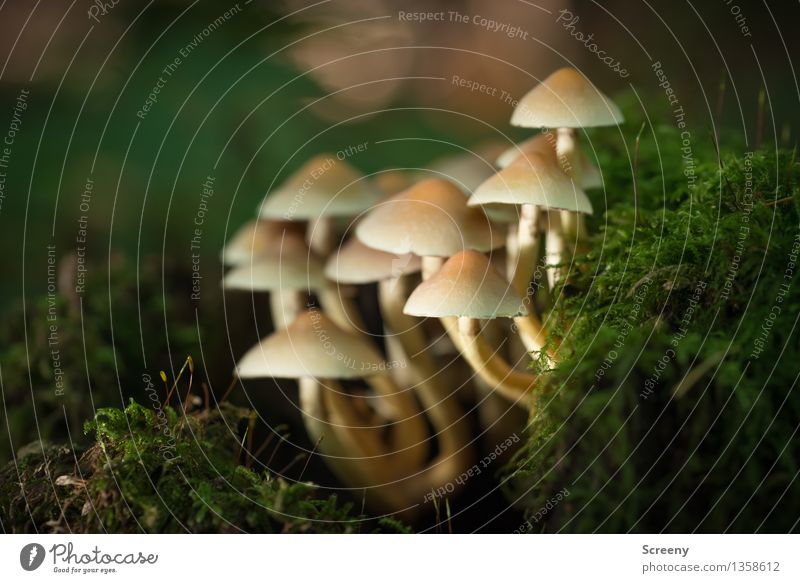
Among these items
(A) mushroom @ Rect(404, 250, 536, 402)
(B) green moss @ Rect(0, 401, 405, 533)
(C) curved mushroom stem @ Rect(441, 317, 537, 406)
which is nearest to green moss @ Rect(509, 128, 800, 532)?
(A) mushroom @ Rect(404, 250, 536, 402)

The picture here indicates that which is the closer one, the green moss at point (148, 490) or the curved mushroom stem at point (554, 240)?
the green moss at point (148, 490)

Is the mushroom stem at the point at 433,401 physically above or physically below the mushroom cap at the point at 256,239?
below

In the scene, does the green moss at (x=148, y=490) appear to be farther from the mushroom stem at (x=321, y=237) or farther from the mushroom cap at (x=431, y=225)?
the mushroom stem at (x=321, y=237)

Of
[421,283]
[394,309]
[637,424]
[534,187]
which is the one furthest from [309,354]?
[637,424]

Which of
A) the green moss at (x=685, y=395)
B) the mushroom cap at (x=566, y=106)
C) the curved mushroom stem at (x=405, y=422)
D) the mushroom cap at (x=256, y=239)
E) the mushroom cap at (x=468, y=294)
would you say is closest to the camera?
the green moss at (x=685, y=395)

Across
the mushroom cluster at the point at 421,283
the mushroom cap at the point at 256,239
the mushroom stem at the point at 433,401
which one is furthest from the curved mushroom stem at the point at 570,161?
the mushroom cap at the point at 256,239
